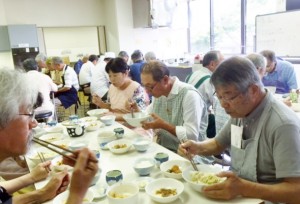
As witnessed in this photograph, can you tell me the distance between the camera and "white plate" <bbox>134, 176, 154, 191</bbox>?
1268 mm

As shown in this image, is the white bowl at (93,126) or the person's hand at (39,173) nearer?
the person's hand at (39,173)

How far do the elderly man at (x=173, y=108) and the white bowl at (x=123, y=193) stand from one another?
0.69 meters

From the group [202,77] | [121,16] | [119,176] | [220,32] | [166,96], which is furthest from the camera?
[121,16]

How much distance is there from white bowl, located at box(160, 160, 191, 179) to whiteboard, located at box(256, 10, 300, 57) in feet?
12.5

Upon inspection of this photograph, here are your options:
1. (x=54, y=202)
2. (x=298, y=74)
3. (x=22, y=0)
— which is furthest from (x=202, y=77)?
A: (x=22, y=0)

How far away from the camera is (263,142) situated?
Result: 121 centimetres

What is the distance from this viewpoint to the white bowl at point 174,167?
135cm

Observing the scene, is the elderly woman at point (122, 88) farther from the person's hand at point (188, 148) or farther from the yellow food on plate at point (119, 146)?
the person's hand at point (188, 148)

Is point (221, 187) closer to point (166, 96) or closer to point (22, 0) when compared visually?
point (166, 96)

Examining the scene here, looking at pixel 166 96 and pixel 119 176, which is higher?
pixel 166 96

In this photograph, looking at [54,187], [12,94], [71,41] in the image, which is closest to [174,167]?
[54,187]

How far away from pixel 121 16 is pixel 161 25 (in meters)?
1.10

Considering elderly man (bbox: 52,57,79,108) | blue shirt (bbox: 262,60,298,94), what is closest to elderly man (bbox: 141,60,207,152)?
blue shirt (bbox: 262,60,298,94)

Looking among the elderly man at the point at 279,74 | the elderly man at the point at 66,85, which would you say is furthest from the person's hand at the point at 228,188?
the elderly man at the point at 66,85
